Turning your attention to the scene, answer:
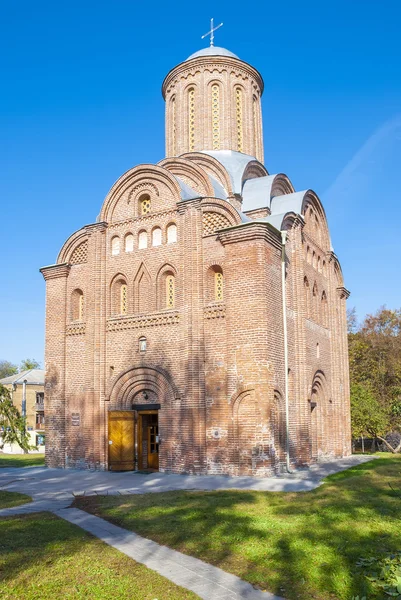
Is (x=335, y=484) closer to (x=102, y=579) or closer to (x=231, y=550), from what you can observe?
(x=231, y=550)

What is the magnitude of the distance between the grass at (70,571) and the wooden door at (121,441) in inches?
349

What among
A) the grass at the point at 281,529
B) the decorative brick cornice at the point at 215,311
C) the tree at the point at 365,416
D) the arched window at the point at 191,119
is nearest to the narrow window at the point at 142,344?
the decorative brick cornice at the point at 215,311

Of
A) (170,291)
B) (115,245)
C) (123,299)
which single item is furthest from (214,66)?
(123,299)

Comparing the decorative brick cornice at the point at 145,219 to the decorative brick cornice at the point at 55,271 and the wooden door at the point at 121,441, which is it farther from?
the wooden door at the point at 121,441

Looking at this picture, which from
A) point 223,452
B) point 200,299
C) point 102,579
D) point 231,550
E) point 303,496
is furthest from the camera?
point 200,299

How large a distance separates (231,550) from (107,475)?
31.3 ft

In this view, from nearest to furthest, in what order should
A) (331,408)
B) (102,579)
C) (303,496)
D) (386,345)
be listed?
(102,579), (303,496), (331,408), (386,345)

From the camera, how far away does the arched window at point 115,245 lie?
61.3ft

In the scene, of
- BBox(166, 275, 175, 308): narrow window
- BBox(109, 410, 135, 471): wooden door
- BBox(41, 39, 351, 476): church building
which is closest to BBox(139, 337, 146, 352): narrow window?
BBox(41, 39, 351, 476): church building

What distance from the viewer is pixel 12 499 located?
38.2 feet

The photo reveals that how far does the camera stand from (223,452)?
51.0 feet

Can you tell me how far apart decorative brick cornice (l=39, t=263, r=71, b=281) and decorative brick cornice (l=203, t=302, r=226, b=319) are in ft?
18.6

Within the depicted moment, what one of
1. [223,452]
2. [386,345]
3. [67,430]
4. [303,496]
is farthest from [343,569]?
[386,345]

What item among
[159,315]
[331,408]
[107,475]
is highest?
[159,315]
